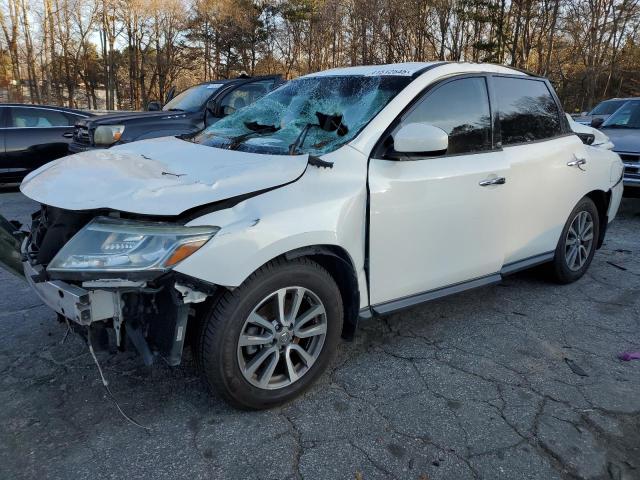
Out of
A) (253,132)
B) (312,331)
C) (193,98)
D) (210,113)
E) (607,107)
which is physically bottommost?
(312,331)

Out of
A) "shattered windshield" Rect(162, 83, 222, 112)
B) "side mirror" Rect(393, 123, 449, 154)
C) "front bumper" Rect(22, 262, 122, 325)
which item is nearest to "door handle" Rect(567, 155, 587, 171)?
"side mirror" Rect(393, 123, 449, 154)

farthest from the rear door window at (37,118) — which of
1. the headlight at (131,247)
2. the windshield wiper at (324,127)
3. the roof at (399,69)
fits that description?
the headlight at (131,247)

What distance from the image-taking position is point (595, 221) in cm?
477

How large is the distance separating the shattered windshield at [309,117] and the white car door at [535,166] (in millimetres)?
1064

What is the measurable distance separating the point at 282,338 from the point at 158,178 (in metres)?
1.03

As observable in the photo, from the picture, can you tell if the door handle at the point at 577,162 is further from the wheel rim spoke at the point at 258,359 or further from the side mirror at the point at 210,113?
the side mirror at the point at 210,113

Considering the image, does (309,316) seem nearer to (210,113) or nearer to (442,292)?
(442,292)

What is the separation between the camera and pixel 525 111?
4.01m

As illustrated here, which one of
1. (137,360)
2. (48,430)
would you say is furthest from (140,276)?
(137,360)

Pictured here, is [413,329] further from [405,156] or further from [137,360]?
[137,360]

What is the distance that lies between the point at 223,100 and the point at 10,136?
3.74 metres

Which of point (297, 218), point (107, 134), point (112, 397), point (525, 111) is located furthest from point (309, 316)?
point (107, 134)

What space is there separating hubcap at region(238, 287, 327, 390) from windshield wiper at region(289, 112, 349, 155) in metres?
0.87

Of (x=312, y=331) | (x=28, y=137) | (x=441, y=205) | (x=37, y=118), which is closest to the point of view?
(x=312, y=331)
